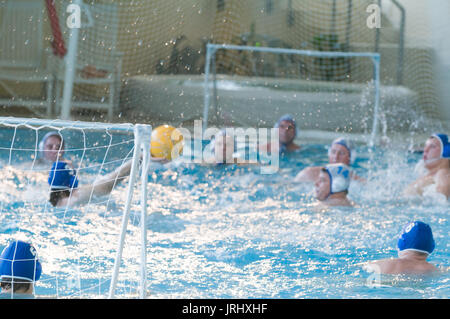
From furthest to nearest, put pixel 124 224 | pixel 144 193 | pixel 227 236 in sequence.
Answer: pixel 227 236
pixel 144 193
pixel 124 224

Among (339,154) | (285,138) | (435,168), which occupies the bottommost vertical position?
(435,168)

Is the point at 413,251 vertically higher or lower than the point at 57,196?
lower

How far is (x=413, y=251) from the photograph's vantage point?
12.4ft

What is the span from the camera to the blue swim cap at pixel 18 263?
2.96 meters

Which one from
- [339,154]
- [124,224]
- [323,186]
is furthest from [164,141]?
[124,224]

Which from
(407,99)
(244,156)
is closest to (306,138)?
(244,156)

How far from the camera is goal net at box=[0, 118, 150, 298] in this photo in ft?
9.51

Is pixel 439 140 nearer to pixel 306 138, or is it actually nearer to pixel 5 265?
pixel 306 138

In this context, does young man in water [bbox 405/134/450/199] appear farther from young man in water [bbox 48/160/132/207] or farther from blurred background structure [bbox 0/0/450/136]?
blurred background structure [bbox 0/0/450/136]

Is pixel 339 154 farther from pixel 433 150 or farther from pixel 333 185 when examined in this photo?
pixel 433 150

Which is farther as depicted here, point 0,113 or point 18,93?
point 18,93

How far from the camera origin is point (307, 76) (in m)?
11.5

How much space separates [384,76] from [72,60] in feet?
19.8

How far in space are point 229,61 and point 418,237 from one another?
8.79 m
